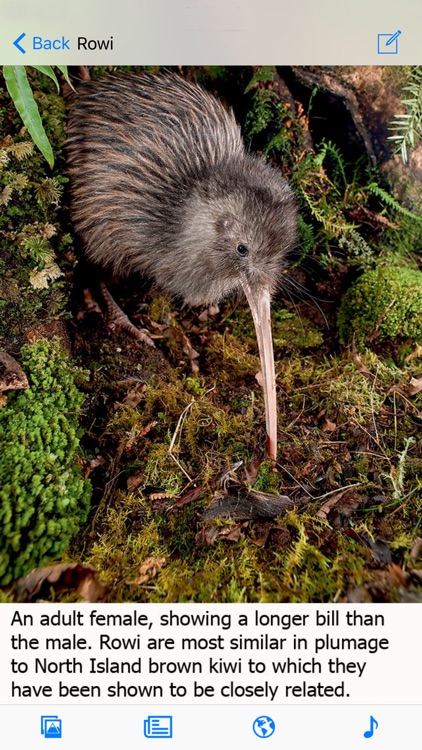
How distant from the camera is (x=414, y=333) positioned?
7.87 ft

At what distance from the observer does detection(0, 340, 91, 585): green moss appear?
61.6 inches

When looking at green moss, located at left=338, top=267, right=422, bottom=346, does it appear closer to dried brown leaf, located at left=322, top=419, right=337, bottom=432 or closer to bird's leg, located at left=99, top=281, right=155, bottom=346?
dried brown leaf, located at left=322, top=419, right=337, bottom=432

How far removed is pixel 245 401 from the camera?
7.23 feet

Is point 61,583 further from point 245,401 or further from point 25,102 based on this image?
point 25,102

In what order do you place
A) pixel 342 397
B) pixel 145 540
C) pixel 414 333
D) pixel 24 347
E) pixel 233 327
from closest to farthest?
pixel 145 540 < pixel 24 347 < pixel 342 397 < pixel 414 333 < pixel 233 327
